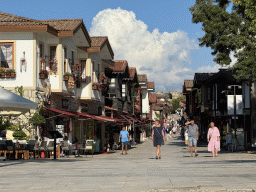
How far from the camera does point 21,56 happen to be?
25.8 m

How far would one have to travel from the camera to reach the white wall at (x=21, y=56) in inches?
1011

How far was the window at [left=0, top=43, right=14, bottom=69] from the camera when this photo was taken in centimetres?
2583

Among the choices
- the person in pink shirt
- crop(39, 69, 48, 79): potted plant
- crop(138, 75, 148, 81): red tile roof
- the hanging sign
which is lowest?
the person in pink shirt

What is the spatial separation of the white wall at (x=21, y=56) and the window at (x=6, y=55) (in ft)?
0.94

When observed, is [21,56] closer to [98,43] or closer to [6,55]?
[6,55]

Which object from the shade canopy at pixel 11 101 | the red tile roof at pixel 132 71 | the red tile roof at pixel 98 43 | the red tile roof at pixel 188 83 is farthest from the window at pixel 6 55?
the red tile roof at pixel 188 83

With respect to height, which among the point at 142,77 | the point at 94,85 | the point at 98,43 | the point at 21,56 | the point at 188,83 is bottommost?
the point at 94,85

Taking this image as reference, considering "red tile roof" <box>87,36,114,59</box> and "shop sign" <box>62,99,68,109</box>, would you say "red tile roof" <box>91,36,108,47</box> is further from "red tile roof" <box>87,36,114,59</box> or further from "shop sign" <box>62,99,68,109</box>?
"shop sign" <box>62,99,68,109</box>

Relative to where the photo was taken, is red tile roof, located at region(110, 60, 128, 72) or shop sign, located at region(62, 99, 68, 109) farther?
red tile roof, located at region(110, 60, 128, 72)

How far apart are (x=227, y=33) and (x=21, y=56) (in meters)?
11.6

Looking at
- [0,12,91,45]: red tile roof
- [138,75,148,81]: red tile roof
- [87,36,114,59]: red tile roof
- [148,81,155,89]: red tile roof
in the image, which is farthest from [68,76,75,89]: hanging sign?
[148,81,155,89]: red tile roof

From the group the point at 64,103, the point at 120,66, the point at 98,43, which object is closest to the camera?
the point at 64,103

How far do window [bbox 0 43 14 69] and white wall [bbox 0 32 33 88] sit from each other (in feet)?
0.94

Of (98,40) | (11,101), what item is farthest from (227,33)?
(11,101)
